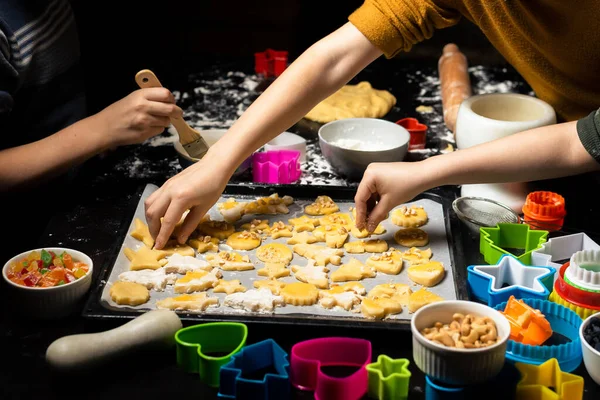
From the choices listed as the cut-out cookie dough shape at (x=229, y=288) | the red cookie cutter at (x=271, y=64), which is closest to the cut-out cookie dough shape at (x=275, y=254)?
the cut-out cookie dough shape at (x=229, y=288)

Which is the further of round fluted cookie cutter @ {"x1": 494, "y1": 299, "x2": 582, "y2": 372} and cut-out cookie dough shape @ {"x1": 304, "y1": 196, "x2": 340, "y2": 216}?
cut-out cookie dough shape @ {"x1": 304, "y1": 196, "x2": 340, "y2": 216}

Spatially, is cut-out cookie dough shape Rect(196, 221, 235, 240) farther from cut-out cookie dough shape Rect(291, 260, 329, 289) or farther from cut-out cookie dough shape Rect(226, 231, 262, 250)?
cut-out cookie dough shape Rect(291, 260, 329, 289)

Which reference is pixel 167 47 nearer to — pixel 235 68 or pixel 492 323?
pixel 235 68

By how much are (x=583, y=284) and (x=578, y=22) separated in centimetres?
58

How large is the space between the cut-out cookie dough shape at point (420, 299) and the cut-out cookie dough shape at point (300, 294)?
0.16 metres

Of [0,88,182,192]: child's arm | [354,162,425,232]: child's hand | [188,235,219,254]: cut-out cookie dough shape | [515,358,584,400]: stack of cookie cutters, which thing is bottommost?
[515,358,584,400]: stack of cookie cutters

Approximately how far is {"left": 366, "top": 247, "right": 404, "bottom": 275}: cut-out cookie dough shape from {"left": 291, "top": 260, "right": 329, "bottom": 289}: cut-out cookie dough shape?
0.31 ft

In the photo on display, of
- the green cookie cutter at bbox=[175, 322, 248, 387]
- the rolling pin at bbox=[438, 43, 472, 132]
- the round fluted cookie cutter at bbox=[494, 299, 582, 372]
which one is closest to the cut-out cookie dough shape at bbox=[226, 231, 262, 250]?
the green cookie cutter at bbox=[175, 322, 248, 387]

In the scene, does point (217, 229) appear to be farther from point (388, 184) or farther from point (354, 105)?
point (354, 105)

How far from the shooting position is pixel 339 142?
74.6 inches

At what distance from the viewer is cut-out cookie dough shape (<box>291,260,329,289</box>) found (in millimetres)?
1340

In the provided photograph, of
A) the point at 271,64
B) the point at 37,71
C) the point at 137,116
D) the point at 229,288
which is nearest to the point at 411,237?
the point at 229,288

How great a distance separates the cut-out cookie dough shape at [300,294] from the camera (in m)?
1.28

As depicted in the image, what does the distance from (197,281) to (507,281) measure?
562mm
